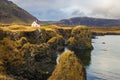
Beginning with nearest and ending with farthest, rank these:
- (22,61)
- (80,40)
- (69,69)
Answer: (69,69) → (22,61) → (80,40)

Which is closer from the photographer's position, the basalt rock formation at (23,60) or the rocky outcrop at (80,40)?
the basalt rock formation at (23,60)

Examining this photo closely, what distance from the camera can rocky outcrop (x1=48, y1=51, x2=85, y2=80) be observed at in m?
60.5

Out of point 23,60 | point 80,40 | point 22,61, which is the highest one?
point 23,60

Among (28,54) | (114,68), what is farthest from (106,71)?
(28,54)

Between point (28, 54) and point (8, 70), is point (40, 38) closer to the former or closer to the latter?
point (28, 54)

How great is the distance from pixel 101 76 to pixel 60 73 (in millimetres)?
35001

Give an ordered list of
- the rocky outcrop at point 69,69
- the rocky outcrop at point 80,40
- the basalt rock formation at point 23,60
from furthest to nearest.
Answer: the rocky outcrop at point 80,40
the basalt rock formation at point 23,60
the rocky outcrop at point 69,69

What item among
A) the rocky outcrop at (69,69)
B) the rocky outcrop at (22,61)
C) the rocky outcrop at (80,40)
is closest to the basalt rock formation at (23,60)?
the rocky outcrop at (22,61)

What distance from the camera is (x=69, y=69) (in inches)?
2451

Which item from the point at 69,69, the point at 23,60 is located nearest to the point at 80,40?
the point at 23,60

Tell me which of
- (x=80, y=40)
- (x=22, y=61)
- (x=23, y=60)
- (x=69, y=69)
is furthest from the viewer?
(x=80, y=40)

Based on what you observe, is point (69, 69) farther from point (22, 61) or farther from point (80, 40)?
point (80, 40)

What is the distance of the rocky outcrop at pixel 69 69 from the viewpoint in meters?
60.5

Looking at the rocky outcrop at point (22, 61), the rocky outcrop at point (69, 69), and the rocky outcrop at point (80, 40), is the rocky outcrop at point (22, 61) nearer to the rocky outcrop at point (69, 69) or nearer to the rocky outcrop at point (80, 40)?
the rocky outcrop at point (69, 69)
